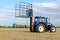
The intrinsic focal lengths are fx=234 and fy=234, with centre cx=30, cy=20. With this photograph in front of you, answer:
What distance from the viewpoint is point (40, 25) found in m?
27.2

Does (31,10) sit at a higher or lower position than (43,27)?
higher

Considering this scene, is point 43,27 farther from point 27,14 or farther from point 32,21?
point 27,14

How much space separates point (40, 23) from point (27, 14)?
574 cm

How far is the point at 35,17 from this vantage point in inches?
1096

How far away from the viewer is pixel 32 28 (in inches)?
1099

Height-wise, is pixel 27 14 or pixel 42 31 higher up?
pixel 27 14

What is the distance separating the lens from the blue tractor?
27.2m

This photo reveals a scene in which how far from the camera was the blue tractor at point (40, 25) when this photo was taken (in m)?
27.2

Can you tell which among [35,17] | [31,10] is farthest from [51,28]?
[31,10]

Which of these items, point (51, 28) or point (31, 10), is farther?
point (31, 10)

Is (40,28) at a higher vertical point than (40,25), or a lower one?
lower

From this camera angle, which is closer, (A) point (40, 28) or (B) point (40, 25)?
(B) point (40, 25)

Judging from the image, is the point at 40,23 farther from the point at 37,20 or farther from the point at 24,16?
the point at 24,16

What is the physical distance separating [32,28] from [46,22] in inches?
71.8
